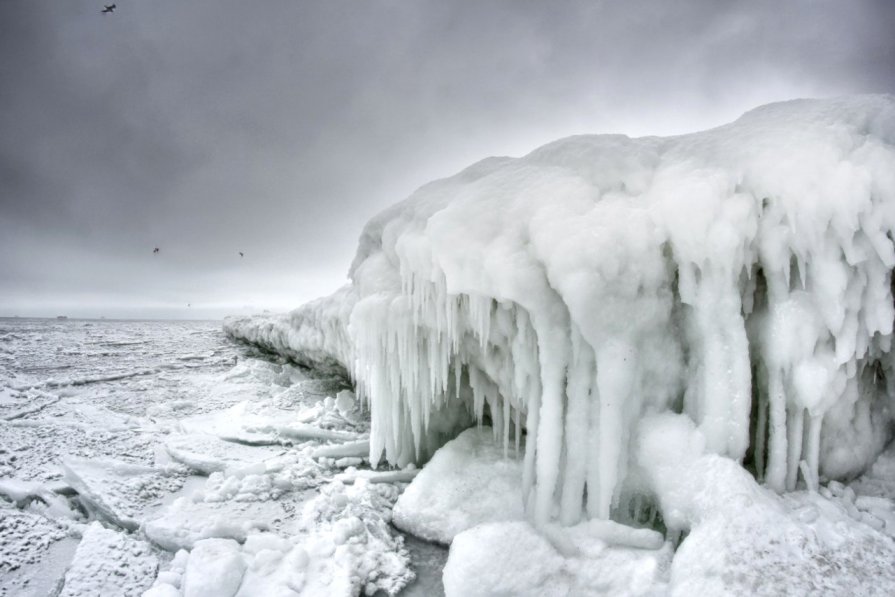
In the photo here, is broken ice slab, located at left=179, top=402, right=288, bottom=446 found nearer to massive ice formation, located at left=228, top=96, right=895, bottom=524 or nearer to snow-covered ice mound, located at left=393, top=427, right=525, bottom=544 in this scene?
snow-covered ice mound, located at left=393, top=427, right=525, bottom=544

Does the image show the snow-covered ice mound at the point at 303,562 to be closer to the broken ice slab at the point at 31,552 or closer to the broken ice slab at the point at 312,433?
the broken ice slab at the point at 31,552

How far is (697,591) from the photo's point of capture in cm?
214

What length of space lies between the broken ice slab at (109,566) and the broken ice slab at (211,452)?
1361 millimetres

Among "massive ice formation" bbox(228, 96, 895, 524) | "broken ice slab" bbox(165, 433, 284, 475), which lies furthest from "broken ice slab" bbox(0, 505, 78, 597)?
"massive ice formation" bbox(228, 96, 895, 524)

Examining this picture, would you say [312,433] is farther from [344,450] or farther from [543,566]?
[543,566]

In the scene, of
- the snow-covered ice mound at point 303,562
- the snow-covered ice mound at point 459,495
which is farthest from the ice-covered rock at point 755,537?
the snow-covered ice mound at point 303,562

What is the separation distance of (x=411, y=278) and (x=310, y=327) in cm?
696

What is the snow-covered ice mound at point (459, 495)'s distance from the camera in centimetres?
335

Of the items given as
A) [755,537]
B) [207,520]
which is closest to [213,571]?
[207,520]

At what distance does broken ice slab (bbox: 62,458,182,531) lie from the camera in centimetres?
344

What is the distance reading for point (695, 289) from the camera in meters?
2.95

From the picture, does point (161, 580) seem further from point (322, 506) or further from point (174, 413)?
point (174, 413)

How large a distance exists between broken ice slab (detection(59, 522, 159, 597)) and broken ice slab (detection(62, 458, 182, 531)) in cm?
27

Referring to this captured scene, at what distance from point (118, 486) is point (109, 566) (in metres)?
1.39
